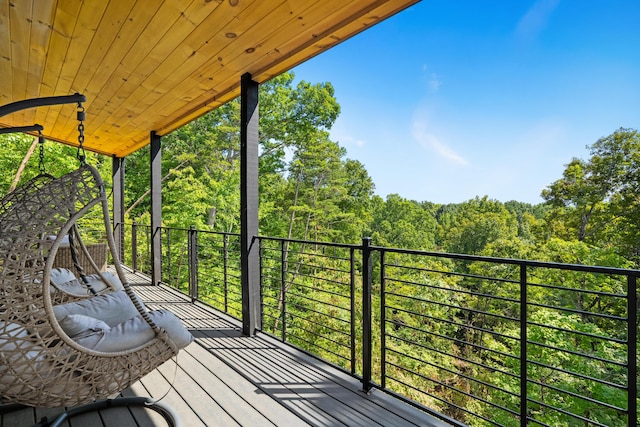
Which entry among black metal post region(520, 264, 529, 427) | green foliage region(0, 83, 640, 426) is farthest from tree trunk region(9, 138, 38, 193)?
black metal post region(520, 264, 529, 427)

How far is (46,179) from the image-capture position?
2.03m

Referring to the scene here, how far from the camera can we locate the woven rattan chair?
124 centimetres

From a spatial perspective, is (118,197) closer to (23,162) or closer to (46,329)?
(23,162)

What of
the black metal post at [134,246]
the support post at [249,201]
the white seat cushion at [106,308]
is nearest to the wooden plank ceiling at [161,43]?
the support post at [249,201]

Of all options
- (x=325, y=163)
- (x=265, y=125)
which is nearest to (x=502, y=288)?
(x=325, y=163)

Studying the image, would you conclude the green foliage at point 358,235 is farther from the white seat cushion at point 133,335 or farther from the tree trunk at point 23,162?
the white seat cushion at point 133,335

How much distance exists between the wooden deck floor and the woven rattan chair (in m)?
0.47

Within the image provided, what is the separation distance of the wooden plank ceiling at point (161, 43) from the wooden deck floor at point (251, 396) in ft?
6.52

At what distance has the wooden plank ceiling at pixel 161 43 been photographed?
1962 millimetres

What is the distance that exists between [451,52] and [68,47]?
31869 millimetres

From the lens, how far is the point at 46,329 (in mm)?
1261

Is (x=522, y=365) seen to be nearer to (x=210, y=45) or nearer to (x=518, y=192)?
(x=210, y=45)

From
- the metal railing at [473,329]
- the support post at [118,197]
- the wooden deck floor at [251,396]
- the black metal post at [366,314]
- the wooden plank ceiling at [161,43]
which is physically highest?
the wooden plank ceiling at [161,43]

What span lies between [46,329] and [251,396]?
3.71 ft
